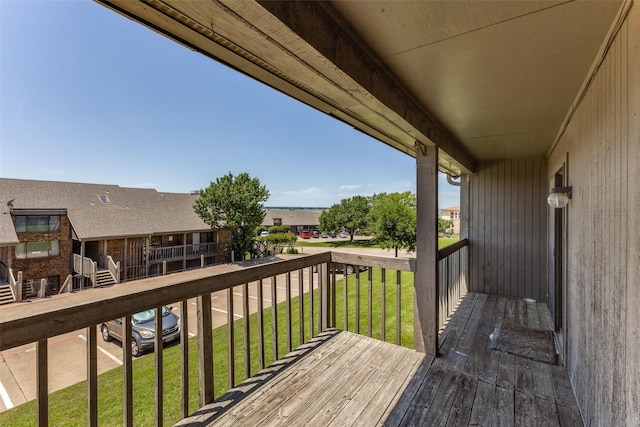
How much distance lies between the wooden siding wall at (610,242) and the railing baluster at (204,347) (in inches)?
78.3

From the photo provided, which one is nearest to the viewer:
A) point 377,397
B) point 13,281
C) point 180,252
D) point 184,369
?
point 184,369

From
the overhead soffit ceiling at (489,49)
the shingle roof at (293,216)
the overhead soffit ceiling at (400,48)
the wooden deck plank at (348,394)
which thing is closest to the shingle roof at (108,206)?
the wooden deck plank at (348,394)

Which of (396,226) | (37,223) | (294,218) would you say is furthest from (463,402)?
(294,218)

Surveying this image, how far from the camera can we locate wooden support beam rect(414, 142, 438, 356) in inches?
101

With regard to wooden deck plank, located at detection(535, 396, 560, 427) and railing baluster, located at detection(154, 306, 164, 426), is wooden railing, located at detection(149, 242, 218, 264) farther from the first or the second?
wooden deck plank, located at detection(535, 396, 560, 427)

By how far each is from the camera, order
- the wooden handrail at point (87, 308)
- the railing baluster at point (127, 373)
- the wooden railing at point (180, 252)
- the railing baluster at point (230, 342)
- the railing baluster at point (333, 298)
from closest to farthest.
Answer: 1. the wooden handrail at point (87, 308)
2. the railing baluster at point (127, 373)
3. the railing baluster at point (230, 342)
4. the railing baluster at point (333, 298)
5. the wooden railing at point (180, 252)

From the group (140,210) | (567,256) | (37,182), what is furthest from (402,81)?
(140,210)

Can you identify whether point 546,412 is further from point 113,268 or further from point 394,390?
point 113,268

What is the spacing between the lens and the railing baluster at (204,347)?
167cm

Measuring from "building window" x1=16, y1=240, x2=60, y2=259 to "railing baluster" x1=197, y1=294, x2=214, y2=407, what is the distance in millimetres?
8976

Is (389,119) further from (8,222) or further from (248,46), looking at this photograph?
(8,222)

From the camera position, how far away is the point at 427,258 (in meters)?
2.60

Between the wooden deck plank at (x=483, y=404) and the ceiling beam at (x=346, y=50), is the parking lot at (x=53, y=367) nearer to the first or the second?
the wooden deck plank at (x=483, y=404)

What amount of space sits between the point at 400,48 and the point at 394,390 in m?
2.27
